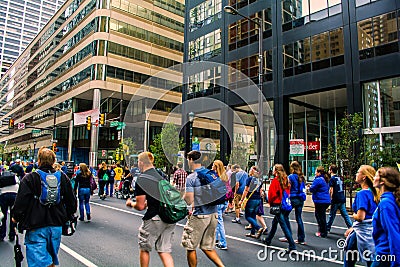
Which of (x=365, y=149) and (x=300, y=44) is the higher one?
(x=300, y=44)

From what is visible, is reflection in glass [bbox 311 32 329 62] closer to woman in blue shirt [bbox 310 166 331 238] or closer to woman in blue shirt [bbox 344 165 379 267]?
woman in blue shirt [bbox 310 166 331 238]

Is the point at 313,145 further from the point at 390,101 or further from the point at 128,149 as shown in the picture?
the point at 128,149

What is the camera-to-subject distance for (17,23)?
153875 millimetres

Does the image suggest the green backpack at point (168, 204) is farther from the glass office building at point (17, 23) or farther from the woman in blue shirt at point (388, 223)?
the glass office building at point (17, 23)

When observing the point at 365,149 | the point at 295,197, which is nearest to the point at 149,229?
the point at 295,197

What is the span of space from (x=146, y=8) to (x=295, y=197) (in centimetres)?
4280

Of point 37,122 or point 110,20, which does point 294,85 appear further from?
point 37,122

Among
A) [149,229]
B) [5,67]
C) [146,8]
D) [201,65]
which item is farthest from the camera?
[5,67]

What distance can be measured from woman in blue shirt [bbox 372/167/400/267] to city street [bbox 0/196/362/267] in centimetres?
265

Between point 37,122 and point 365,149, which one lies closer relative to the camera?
point 365,149

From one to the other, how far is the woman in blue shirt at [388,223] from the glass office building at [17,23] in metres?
163

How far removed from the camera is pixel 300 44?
23688mm

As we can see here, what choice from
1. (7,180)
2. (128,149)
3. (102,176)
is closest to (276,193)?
(7,180)

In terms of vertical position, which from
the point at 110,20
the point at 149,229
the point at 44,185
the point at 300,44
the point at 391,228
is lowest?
the point at 149,229
